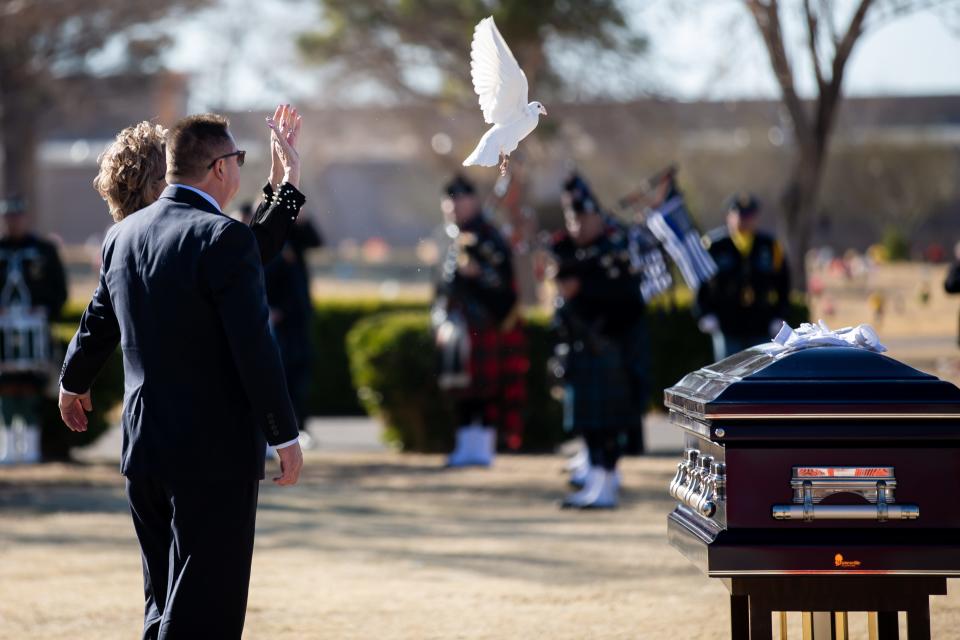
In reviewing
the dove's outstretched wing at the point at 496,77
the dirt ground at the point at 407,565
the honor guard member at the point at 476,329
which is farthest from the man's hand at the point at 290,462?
the honor guard member at the point at 476,329

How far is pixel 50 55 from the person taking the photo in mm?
25234

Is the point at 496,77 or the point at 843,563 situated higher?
the point at 496,77

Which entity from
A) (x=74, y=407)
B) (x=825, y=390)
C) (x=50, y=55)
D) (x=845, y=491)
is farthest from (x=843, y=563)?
(x=50, y=55)

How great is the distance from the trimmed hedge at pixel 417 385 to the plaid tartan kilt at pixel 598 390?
2757mm

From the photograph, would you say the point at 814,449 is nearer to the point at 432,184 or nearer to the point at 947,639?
the point at 947,639

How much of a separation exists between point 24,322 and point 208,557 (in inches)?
301

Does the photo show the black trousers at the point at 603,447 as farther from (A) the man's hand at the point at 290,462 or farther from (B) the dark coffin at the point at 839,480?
(A) the man's hand at the point at 290,462

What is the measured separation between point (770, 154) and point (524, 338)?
31098mm

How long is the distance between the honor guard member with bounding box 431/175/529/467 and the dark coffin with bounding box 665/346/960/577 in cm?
649

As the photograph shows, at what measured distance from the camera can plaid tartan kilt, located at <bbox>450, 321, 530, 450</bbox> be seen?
10.8 meters

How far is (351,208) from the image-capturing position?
57000mm

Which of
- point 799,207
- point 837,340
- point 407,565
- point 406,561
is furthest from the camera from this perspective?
point 799,207

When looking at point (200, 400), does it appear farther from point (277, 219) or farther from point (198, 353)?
point (277, 219)

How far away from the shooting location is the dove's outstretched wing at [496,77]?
4.49m
